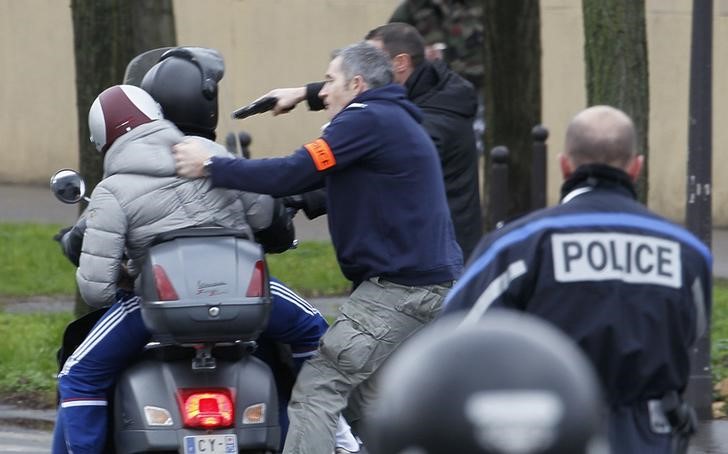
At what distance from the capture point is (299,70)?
16.9 metres

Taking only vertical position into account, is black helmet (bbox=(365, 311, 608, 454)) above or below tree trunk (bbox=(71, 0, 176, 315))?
above

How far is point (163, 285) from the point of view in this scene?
15.3ft

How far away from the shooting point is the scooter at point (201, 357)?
467cm

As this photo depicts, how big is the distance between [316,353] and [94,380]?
2.42ft

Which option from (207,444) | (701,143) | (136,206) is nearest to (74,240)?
(136,206)

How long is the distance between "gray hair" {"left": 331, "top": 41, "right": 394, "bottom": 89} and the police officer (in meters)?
1.54

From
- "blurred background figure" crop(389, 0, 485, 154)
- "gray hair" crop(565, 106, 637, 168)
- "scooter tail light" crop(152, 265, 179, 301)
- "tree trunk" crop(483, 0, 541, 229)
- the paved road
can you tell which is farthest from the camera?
"blurred background figure" crop(389, 0, 485, 154)

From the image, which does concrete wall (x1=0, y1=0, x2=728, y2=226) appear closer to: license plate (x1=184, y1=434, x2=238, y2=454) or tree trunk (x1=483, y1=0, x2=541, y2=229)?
tree trunk (x1=483, y1=0, x2=541, y2=229)

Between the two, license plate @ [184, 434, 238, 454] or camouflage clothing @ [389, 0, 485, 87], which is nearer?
license plate @ [184, 434, 238, 454]

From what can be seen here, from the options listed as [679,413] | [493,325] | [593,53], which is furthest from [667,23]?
[493,325]

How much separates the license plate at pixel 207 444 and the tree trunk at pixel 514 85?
267 inches

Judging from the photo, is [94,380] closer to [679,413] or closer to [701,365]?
[679,413]

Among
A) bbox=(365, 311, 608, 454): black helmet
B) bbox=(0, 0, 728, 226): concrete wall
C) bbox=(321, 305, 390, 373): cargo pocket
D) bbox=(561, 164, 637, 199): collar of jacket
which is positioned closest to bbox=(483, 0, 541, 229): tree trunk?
bbox=(0, 0, 728, 226): concrete wall

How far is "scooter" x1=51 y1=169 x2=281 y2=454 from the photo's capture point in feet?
15.3
